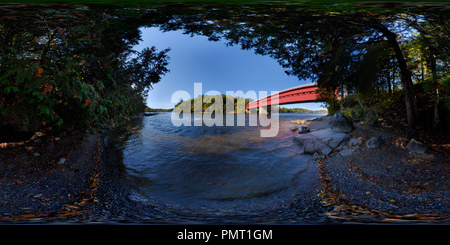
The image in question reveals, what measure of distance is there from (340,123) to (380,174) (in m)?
0.49

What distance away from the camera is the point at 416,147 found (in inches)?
53.9

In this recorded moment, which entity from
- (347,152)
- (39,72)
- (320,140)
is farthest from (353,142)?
(39,72)

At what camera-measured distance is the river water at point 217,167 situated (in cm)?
124

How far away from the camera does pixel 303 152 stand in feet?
5.19

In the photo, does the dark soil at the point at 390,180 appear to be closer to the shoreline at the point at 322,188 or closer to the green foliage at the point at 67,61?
the shoreline at the point at 322,188

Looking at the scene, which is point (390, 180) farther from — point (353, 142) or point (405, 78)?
point (405, 78)

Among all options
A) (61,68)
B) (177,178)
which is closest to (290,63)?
(177,178)

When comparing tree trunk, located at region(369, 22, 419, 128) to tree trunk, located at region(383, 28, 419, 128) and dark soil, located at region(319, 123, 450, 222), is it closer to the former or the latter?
tree trunk, located at region(383, 28, 419, 128)

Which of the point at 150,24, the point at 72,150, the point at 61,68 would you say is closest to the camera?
the point at 150,24

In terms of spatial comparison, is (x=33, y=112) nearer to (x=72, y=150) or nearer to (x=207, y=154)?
(x=72, y=150)

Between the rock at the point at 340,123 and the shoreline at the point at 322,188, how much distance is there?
0.19 feet

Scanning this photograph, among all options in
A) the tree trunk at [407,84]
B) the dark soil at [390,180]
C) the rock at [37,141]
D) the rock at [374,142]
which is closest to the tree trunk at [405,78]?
the tree trunk at [407,84]

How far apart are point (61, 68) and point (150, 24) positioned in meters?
1.11

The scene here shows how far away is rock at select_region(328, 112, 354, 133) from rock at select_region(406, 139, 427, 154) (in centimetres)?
39
